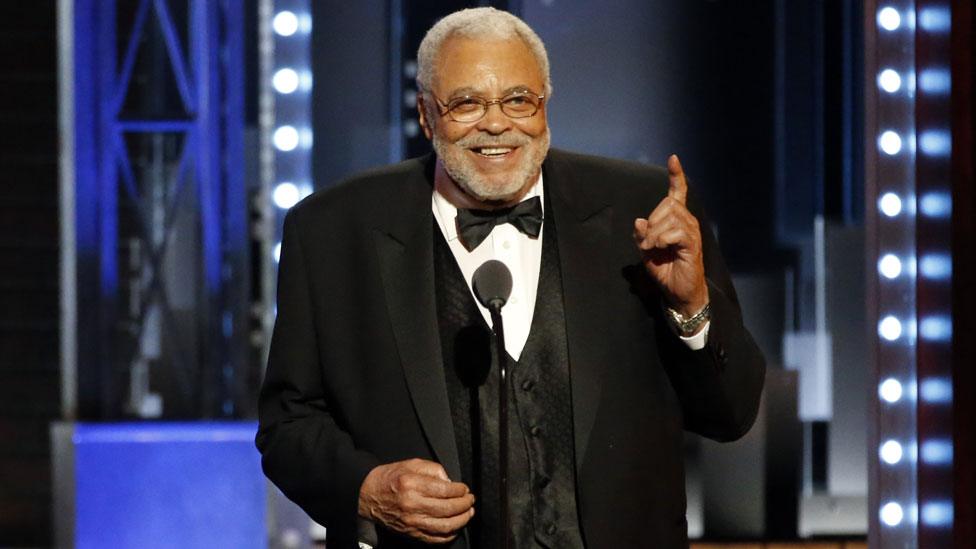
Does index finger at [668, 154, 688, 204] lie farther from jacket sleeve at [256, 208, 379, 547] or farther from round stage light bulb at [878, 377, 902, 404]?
round stage light bulb at [878, 377, 902, 404]

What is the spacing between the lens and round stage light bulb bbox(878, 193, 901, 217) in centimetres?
369

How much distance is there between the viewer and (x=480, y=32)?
209cm

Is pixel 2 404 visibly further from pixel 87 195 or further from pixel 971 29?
pixel 971 29

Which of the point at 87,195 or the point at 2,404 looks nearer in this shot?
the point at 87,195

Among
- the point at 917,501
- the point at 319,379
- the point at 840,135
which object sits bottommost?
the point at 917,501

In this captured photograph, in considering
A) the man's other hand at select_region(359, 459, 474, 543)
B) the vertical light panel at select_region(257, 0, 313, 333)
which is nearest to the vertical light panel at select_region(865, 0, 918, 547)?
the vertical light panel at select_region(257, 0, 313, 333)

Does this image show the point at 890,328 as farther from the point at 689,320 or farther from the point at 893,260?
the point at 689,320

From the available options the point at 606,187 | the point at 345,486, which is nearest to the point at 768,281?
the point at 606,187

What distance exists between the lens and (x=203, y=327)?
14.2 ft

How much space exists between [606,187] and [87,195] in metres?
2.46

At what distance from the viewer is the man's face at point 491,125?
2057mm

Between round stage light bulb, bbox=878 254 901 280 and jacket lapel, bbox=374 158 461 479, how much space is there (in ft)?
5.98

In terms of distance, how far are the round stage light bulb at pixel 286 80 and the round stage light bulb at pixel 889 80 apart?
158 centimetres

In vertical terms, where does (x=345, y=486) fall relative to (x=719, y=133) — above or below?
below
